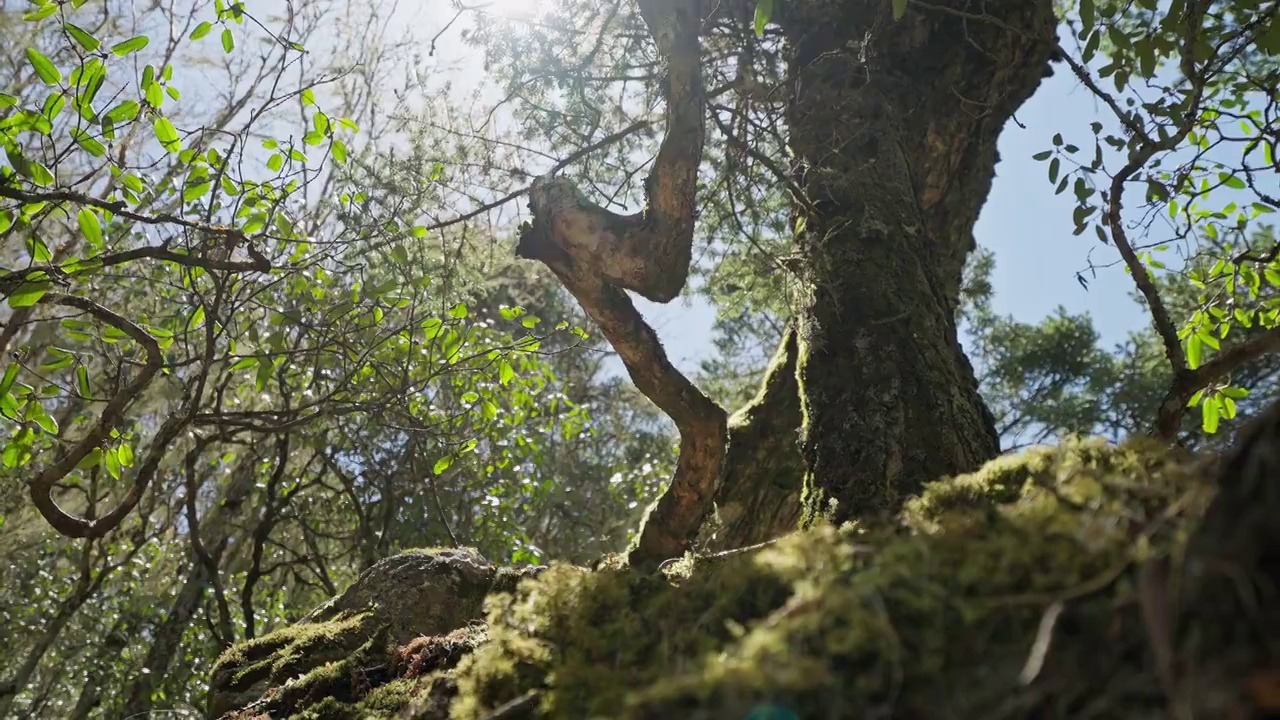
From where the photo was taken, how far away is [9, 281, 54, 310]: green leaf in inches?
90.9

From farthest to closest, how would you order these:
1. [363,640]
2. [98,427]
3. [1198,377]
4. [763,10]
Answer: [98,427] → [1198,377] → [363,640] → [763,10]

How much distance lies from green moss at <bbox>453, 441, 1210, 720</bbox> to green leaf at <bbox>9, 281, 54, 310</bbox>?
2.06 m

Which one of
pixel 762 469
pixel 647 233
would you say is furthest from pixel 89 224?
pixel 762 469

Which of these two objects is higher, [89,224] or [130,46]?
[130,46]

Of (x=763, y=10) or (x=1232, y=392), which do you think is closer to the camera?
(x=763, y=10)

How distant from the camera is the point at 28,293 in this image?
2.34 metres

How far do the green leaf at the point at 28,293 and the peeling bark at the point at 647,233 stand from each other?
137 centimetres

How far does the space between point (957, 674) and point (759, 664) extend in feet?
0.55

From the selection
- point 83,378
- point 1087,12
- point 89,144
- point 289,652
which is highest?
point 89,144

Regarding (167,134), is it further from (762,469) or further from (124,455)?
(762,469)

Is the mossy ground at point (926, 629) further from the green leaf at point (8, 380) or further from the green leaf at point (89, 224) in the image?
the green leaf at point (8, 380)

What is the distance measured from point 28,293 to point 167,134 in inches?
25.1

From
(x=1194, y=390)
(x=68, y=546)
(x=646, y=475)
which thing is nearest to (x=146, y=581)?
(x=68, y=546)

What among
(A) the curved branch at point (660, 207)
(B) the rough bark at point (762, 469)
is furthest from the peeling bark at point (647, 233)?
(B) the rough bark at point (762, 469)
